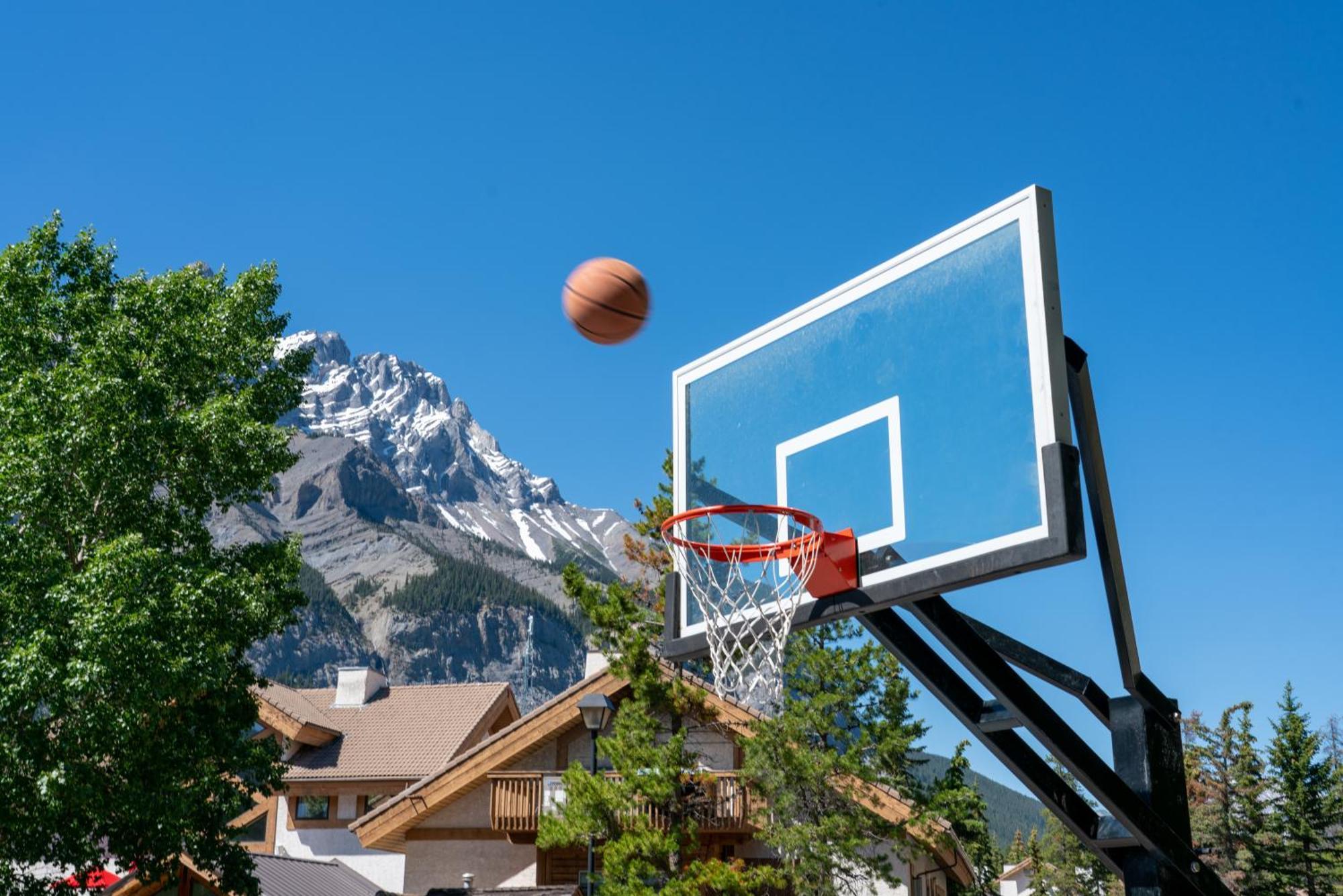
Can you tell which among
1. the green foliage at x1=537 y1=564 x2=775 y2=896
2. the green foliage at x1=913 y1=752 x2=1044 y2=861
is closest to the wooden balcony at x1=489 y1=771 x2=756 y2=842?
the green foliage at x1=537 y1=564 x2=775 y2=896

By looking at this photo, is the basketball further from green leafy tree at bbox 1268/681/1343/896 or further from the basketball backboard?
green leafy tree at bbox 1268/681/1343/896

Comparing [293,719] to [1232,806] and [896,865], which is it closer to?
[896,865]

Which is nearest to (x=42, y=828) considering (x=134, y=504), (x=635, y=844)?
(x=134, y=504)

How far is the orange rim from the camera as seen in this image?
8766 mm

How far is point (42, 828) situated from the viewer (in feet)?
48.8

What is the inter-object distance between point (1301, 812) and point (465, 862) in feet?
82.0

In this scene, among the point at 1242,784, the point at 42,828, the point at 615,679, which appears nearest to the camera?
the point at 42,828

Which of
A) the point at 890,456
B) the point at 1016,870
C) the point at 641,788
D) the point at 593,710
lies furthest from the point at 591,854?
the point at 1016,870

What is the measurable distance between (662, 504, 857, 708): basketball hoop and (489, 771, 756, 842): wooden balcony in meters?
12.3

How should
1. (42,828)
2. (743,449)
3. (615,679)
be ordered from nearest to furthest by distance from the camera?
(743,449) → (42,828) → (615,679)

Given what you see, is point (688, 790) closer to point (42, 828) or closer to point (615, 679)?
point (615, 679)

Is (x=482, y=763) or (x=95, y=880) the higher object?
(x=482, y=763)

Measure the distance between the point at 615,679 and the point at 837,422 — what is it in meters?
14.8

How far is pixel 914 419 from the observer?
27.1 feet
